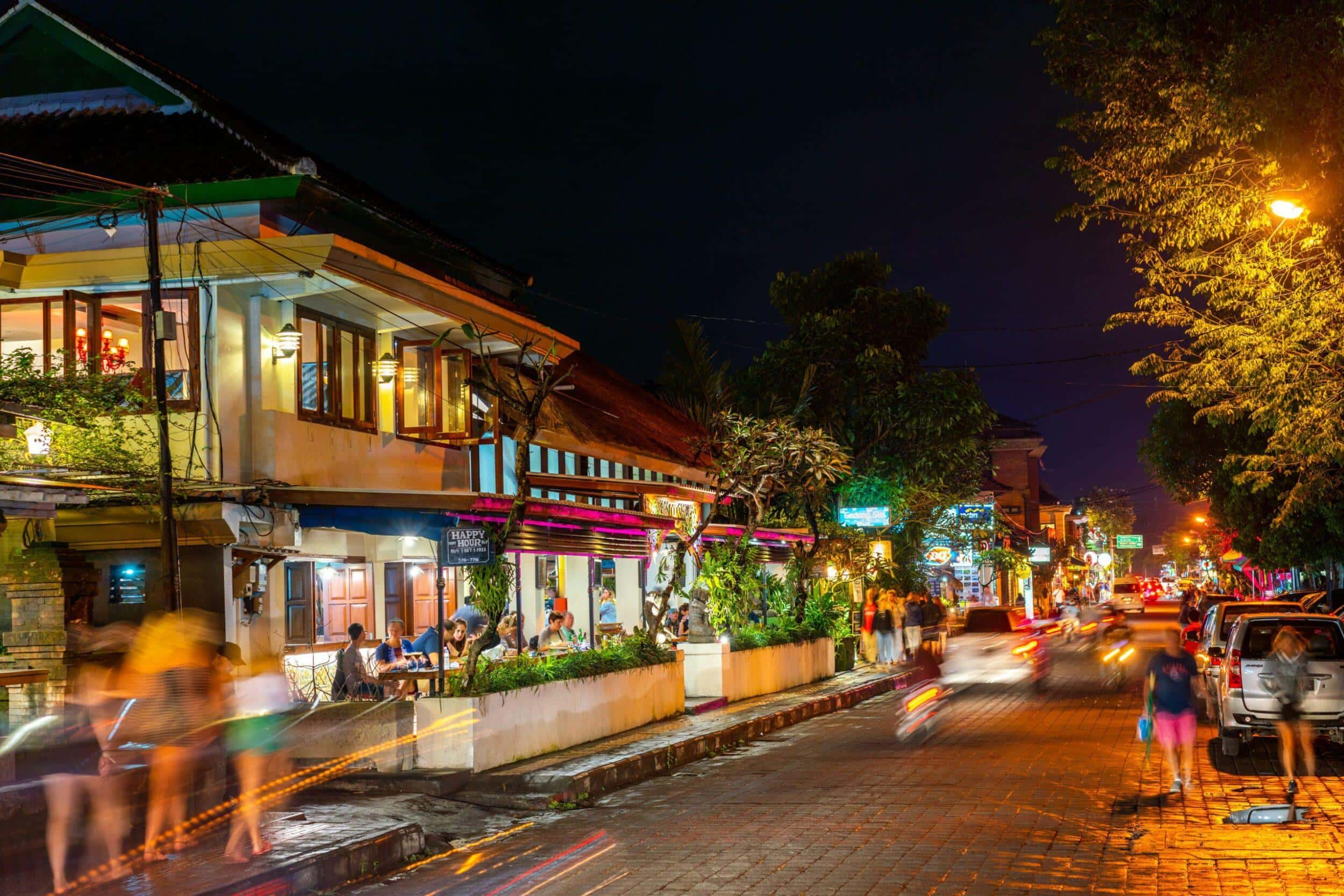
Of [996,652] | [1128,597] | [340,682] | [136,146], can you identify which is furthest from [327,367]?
[1128,597]

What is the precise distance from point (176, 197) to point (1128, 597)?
69.4m

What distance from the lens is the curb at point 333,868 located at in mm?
8742

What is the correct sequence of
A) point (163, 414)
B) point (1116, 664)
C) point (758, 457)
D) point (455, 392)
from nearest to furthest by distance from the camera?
point (163, 414), point (455, 392), point (758, 457), point (1116, 664)

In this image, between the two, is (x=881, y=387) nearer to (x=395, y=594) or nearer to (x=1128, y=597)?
(x=395, y=594)

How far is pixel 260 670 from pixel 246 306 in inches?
324

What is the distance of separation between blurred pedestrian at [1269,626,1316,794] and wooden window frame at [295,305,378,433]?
12.1 metres

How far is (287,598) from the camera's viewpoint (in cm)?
1841

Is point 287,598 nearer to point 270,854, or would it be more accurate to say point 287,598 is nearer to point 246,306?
point 246,306

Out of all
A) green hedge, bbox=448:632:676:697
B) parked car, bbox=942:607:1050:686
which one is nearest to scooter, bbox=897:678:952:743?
green hedge, bbox=448:632:676:697

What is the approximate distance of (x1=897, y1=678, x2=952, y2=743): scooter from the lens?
17641 millimetres

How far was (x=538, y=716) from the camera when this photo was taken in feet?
49.9

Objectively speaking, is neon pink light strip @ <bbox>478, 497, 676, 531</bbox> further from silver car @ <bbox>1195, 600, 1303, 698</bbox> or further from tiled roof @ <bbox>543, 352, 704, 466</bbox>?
silver car @ <bbox>1195, 600, 1303, 698</bbox>

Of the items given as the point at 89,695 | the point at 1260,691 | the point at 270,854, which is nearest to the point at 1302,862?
the point at 1260,691

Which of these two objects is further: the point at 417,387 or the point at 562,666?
the point at 417,387
